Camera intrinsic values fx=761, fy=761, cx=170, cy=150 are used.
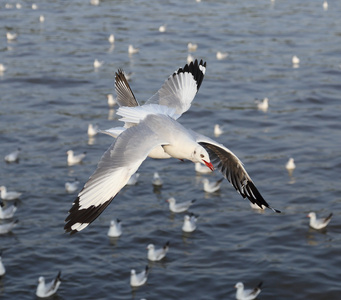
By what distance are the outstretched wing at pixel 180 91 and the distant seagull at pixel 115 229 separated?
10900 millimetres

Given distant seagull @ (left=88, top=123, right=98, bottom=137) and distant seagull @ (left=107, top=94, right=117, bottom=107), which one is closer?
distant seagull @ (left=88, top=123, right=98, bottom=137)

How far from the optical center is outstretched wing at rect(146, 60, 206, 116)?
13.8 meters

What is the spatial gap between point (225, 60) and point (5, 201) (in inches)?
688

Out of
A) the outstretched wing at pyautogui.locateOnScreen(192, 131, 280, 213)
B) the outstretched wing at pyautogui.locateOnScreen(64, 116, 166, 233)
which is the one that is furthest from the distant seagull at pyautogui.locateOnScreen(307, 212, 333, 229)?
the outstretched wing at pyautogui.locateOnScreen(64, 116, 166, 233)

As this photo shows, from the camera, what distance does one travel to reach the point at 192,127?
107 ft

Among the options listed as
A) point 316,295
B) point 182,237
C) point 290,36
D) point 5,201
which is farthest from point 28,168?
point 290,36

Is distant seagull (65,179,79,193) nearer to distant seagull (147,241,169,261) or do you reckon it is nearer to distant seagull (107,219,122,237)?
distant seagull (107,219,122,237)

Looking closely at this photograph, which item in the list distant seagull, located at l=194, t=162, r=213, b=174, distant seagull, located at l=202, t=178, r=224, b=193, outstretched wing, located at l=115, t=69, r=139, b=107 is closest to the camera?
outstretched wing, located at l=115, t=69, r=139, b=107

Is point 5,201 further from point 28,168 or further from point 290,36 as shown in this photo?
point 290,36

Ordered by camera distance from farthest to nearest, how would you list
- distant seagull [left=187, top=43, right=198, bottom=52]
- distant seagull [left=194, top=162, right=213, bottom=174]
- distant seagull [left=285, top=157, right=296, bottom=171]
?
1. distant seagull [left=187, top=43, right=198, bottom=52]
2. distant seagull [left=194, top=162, right=213, bottom=174]
3. distant seagull [left=285, top=157, right=296, bottom=171]

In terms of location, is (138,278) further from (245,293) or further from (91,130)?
(91,130)

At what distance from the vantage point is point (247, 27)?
152 ft

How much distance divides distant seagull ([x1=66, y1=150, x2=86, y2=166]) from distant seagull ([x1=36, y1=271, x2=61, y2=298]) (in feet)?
25.3

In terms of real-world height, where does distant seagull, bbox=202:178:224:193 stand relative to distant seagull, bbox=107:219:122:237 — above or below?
above
